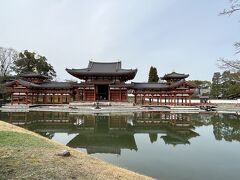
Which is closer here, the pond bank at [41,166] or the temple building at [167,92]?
the pond bank at [41,166]

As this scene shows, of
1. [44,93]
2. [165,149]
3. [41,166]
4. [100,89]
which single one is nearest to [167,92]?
[100,89]

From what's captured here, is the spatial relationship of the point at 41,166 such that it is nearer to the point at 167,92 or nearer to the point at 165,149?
the point at 165,149

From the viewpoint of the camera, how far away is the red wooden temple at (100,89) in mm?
39750

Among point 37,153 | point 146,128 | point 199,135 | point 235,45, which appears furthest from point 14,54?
point 235,45

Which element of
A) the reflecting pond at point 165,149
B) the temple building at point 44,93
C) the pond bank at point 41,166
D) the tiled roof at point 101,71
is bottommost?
the reflecting pond at point 165,149

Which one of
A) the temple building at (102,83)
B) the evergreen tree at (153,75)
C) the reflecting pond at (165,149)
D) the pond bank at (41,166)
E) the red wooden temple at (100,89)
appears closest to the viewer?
the pond bank at (41,166)

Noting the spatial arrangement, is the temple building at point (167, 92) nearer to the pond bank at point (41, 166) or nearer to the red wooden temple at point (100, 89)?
the red wooden temple at point (100, 89)

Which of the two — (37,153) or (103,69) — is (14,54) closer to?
(103,69)

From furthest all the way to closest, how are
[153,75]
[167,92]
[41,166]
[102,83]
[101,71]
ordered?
[153,75], [101,71], [167,92], [102,83], [41,166]

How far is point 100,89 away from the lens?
4431 centimetres

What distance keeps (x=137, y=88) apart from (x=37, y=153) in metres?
34.6

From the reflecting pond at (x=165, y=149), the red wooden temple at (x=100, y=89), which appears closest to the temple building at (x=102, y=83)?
the red wooden temple at (x=100, y=89)

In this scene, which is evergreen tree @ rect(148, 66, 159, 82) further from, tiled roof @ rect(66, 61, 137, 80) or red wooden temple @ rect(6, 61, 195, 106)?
tiled roof @ rect(66, 61, 137, 80)

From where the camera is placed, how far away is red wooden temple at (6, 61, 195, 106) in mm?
39750
